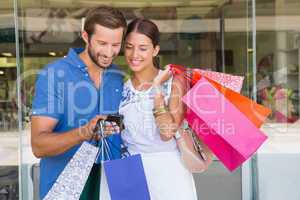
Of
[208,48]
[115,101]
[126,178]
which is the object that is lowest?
[126,178]

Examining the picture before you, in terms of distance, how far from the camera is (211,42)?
15.4ft

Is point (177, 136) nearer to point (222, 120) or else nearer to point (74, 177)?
point (222, 120)

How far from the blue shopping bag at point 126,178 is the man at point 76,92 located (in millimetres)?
140

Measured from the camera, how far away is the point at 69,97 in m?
1.68

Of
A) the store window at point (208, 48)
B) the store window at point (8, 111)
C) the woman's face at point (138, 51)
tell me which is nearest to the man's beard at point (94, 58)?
the woman's face at point (138, 51)

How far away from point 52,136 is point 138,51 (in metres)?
0.42

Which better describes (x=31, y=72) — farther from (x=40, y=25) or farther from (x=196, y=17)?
(x=196, y=17)

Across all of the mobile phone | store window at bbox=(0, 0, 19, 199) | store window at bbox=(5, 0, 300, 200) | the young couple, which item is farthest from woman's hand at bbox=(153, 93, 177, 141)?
store window at bbox=(0, 0, 19, 199)

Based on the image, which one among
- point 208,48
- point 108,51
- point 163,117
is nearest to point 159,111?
point 163,117

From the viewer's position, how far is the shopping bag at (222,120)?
172 cm

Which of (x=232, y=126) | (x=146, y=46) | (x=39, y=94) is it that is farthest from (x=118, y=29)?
(x=232, y=126)

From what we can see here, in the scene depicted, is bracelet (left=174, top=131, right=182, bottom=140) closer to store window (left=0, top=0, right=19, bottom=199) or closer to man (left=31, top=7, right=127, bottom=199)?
man (left=31, top=7, right=127, bottom=199)

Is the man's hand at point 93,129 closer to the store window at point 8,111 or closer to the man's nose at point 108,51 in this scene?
the man's nose at point 108,51

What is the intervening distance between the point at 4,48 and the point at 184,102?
106 inches
